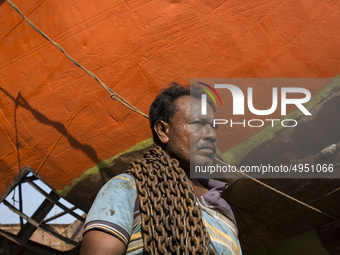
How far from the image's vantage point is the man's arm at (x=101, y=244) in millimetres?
1485

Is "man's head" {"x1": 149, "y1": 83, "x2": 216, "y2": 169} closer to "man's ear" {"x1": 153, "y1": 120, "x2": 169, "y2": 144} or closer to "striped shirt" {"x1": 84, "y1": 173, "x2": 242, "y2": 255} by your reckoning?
"man's ear" {"x1": 153, "y1": 120, "x2": 169, "y2": 144}

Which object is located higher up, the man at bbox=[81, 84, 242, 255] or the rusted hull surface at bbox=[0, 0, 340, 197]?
the rusted hull surface at bbox=[0, 0, 340, 197]

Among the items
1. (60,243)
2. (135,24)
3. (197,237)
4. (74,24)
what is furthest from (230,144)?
(60,243)

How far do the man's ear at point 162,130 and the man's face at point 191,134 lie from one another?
0.02 meters

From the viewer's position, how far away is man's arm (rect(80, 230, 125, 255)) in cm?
149

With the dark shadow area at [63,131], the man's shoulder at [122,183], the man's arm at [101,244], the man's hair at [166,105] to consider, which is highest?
the dark shadow area at [63,131]

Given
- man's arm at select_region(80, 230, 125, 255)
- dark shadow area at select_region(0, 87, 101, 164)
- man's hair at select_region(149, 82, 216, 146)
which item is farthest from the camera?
dark shadow area at select_region(0, 87, 101, 164)

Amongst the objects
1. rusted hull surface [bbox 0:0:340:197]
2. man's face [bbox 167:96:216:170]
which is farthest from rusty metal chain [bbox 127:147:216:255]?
rusted hull surface [bbox 0:0:340:197]

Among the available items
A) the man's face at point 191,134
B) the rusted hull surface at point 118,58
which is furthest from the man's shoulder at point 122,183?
the rusted hull surface at point 118,58

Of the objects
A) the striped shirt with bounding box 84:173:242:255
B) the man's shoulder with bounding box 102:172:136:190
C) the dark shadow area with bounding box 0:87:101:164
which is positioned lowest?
the striped shirt with bounding box 84:173:242:255

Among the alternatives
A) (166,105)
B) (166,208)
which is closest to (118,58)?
(166,105)

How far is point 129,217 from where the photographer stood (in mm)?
1604

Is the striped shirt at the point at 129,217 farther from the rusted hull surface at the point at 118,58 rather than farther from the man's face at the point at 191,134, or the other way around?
the rusted hull surface at the point at 118,58

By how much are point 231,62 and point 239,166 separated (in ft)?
2.77
